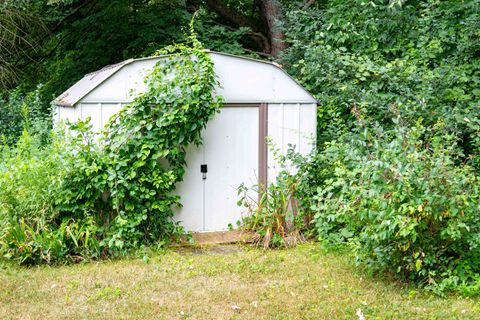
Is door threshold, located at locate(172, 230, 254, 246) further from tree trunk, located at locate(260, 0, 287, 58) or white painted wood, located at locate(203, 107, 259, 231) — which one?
tree trunk, located at locate(260, 0, 287, 58)

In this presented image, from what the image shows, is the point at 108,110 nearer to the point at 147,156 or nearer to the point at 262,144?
the point at 147,156

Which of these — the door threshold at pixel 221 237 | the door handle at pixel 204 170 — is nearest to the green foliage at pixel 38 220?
the door threshold at pixel 221 237

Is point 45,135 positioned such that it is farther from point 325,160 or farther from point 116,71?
point 325,160

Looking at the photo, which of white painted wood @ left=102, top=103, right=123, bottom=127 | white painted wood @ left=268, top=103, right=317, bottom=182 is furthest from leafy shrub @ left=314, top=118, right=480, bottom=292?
white painted wood @ left=102, top=103, right=123, bottom=127

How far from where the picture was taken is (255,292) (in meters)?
5.86

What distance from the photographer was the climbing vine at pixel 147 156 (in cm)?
716

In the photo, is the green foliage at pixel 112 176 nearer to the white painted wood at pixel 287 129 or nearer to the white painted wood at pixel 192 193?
the white painted wood at pixel 192 193

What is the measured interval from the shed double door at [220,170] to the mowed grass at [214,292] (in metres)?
1.09

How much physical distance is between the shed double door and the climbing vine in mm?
263

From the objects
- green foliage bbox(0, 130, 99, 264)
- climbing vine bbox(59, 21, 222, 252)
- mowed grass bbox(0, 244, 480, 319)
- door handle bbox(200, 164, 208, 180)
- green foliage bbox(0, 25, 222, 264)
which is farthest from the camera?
door handle bbox(200, 164, 208, 180)

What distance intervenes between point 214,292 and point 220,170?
8.60ft

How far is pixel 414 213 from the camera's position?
570cm

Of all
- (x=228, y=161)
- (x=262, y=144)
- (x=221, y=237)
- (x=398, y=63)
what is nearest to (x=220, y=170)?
(x=228, y=161)

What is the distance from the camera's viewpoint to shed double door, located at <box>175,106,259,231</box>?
26.4 ft
